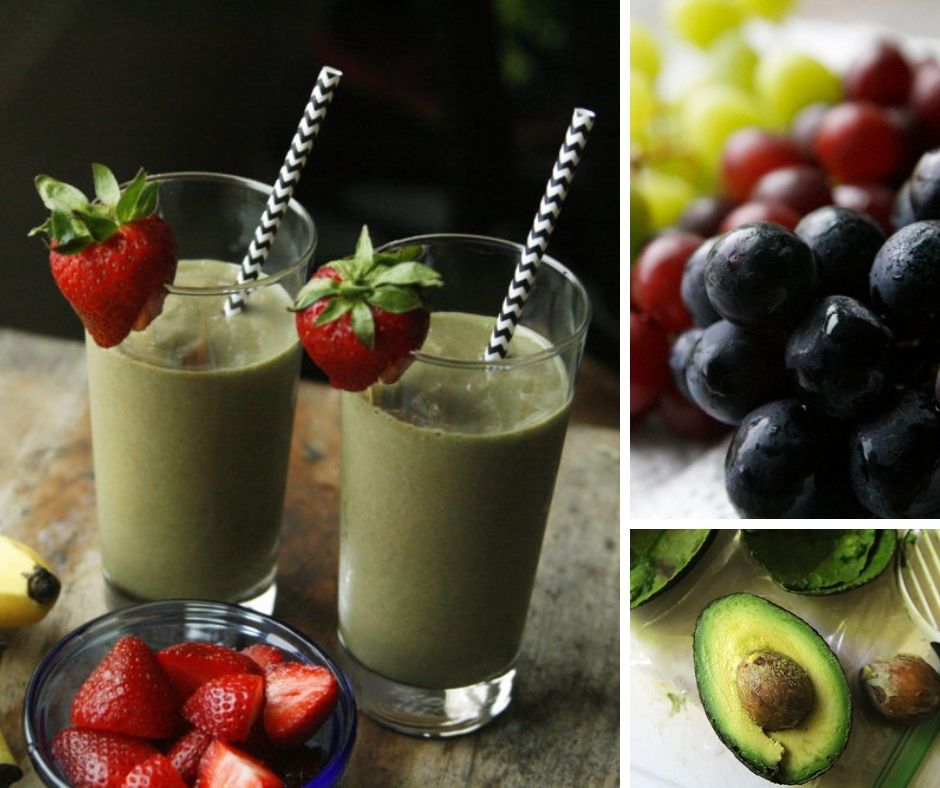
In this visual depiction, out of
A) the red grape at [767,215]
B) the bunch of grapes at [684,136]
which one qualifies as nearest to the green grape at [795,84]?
the bunch of grapes at [684,136]

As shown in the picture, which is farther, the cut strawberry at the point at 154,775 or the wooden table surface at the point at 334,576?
the wooden table surface at the point at 334,576

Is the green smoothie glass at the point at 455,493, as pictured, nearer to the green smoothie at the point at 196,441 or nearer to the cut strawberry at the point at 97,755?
the green smoothie at the point at 196,441

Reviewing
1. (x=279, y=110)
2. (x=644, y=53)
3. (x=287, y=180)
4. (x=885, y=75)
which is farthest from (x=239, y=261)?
(x=279, y=110)

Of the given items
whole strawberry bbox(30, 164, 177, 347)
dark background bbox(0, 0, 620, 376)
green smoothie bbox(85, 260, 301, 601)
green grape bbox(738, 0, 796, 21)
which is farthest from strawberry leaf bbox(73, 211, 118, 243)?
dark background bbox(0, 0, 620, 376)

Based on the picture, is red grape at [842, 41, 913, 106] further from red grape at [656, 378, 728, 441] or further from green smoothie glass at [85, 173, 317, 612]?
green smoothie glass at [85, 173, 317, 612]

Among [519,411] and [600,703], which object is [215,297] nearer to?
[519,411]
